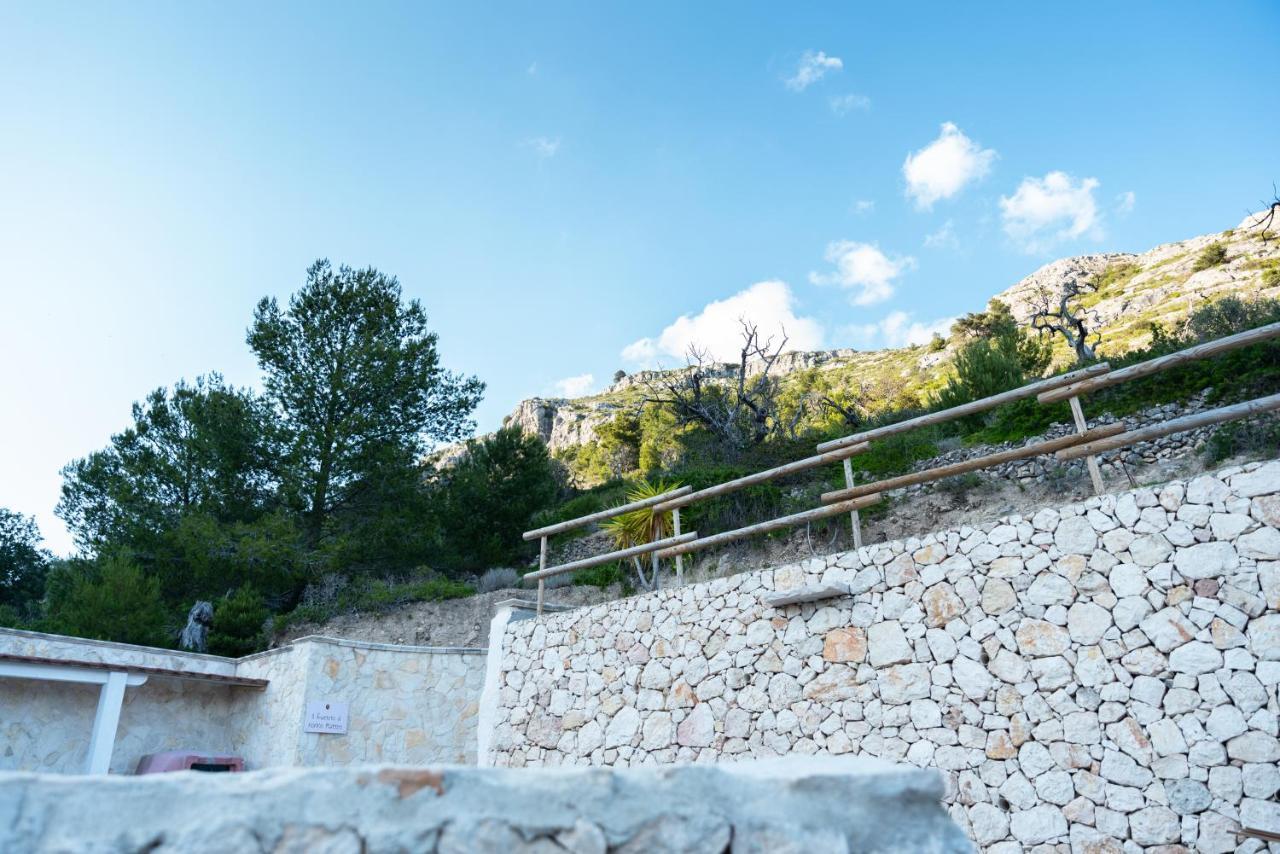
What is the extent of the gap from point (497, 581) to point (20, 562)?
1461 centimetres

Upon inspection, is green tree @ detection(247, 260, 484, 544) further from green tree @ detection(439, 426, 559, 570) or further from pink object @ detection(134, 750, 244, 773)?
pink object @ detection(134, 750, 244, 773)

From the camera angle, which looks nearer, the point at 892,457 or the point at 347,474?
the point at 892,457

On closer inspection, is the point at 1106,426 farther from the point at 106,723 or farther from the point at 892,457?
the point at 106,723

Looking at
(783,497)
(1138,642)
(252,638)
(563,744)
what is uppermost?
(783,497)

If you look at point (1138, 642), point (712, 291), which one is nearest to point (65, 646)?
point (1138, 642)

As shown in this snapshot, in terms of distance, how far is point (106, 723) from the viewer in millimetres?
8359

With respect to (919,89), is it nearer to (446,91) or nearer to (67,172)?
(446,91)

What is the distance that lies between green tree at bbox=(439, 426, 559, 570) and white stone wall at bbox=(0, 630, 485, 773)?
302 inches

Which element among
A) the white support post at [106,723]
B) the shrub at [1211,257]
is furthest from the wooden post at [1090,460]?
the shrub at [1211,257]

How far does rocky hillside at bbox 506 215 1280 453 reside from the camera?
2670cm

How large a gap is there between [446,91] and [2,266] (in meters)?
7.47

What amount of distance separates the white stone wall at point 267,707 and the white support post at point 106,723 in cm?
22

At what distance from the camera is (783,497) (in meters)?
13.7

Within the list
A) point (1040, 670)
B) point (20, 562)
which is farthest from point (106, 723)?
point (20, 562)
